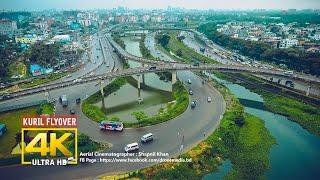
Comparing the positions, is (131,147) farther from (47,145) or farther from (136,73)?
(136,73)

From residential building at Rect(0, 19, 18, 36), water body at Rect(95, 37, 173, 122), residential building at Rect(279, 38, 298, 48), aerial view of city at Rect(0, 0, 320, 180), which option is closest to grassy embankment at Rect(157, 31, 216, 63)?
aerial view of city at Rect(0, 0, 320, 180)

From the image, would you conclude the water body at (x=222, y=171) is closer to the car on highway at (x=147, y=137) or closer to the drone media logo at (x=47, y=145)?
the car on highway at (x=147, y=137)

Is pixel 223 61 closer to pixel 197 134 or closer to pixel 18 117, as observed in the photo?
pixel 197 134

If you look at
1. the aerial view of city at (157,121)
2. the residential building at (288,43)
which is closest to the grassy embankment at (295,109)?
the aerial view of city at (157,121)

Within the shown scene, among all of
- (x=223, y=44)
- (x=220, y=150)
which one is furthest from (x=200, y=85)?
(x=223, y=44)

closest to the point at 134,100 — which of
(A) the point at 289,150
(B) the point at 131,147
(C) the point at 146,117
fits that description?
(C) the point at 146,117

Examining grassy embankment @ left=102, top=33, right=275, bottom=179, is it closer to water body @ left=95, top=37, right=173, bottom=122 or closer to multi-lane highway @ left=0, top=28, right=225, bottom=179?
multi-lane highway @ left=0, top=28, right=225, bottom=179
